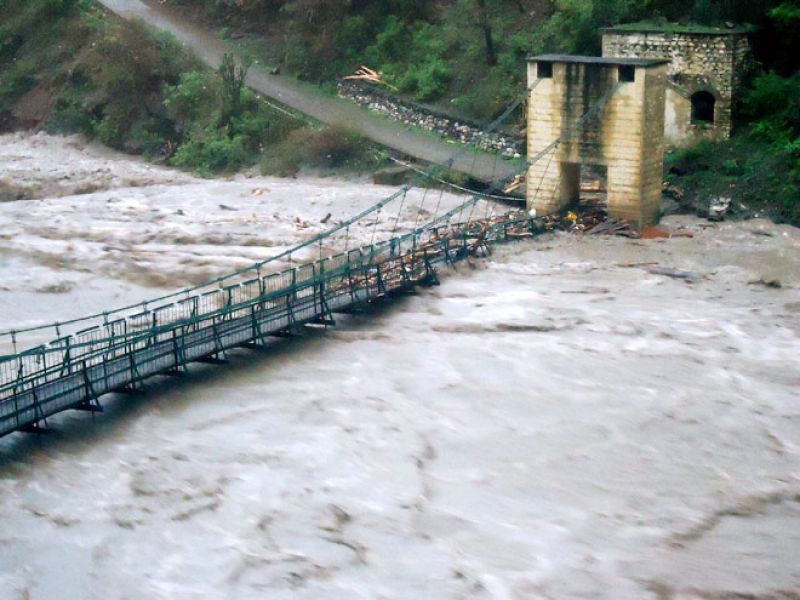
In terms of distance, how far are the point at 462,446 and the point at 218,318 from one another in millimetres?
6142

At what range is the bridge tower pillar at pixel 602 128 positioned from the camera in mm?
30172

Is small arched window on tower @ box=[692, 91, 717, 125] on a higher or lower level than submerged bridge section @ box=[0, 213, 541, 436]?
higher

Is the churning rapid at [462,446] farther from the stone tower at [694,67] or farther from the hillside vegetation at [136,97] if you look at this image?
the hillside vegetation at [136,97]

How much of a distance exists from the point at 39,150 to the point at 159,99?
4.24 m

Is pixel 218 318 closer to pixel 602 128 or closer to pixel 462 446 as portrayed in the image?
pixel 462 446

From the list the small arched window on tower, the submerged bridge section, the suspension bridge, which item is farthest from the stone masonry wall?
the submerged bridge section

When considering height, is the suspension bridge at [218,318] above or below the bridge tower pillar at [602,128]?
below

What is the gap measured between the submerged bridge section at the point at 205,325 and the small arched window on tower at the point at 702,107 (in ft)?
20.3

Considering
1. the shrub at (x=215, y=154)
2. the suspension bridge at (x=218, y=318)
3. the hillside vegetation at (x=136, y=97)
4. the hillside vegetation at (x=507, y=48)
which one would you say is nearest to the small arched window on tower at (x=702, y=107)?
the hillside vegetation at (x=507, y=48)

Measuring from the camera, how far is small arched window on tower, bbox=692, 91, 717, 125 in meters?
34.0

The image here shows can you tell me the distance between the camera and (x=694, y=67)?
33.5 meters

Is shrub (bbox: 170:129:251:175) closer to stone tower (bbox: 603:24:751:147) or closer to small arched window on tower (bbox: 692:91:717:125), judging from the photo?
stone tower (bbox: 603:24:751:147)

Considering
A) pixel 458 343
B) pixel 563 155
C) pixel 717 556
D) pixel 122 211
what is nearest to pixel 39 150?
Answer: pixel 122 211

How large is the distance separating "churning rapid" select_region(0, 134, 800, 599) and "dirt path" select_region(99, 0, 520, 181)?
19.7 feet
